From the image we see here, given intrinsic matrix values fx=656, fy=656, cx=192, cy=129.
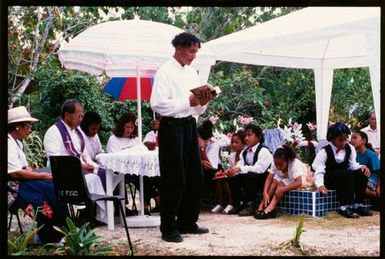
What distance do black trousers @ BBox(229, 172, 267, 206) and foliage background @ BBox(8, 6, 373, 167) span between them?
3.45 m

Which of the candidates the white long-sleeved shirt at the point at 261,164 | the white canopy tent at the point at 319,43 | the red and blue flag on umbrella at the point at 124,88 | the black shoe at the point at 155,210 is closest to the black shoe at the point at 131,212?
the black shoe at the point at 155,210

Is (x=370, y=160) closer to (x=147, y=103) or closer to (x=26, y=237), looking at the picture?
(x=26, y=237)

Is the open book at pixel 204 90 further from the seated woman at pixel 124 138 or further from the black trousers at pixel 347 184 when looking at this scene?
the black trousers at pixel 347 184

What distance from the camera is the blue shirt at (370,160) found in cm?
649

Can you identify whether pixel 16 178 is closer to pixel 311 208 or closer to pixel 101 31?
pixel 101 31

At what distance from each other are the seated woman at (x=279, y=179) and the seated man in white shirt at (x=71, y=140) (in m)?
1.58

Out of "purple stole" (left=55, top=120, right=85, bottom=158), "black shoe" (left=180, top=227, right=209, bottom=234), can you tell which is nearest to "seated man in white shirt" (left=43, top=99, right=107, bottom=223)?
"purple stole" (left=55, top=120, right=85, bottom=158)

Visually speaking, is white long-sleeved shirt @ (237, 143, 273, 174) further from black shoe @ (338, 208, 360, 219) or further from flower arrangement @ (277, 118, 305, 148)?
flower arrangement @ (277, 118, 305, 148)

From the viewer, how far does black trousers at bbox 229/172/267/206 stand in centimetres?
646

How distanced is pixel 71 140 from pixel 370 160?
2965 mm

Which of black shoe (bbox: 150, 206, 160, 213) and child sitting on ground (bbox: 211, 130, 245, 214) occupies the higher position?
child sitting on ground (bbox: 211, 130, 245, 214)

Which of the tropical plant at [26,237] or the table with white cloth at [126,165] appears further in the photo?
the table with white cloth at [126,165]

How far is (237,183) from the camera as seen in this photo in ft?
21.8
